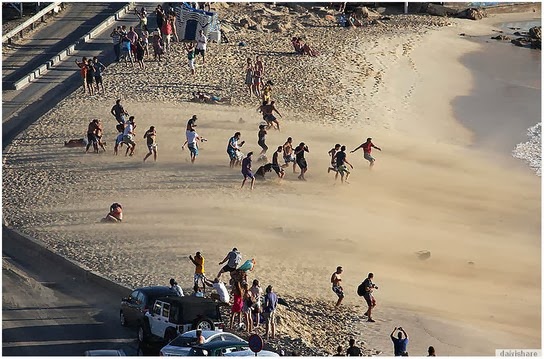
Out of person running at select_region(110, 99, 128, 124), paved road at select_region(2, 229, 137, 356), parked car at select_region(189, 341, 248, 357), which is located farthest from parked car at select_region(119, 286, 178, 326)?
person running at select_region(110, 99, 128, 124)

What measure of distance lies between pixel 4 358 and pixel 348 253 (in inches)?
355

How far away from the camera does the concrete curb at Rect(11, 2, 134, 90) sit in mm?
41719

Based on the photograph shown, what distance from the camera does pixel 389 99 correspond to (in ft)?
→ 147

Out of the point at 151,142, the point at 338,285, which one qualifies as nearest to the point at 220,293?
the point at 338,285

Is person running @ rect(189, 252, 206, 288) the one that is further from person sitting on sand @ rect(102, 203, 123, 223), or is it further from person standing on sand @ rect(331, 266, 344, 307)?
person sitting on sand @ rect(102, 203, 123, 223)

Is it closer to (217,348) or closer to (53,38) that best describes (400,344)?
(217,348)

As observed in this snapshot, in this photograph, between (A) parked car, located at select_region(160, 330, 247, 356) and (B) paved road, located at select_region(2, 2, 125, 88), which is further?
(B) paved road, located at select_region(2, 2, 125, 88)

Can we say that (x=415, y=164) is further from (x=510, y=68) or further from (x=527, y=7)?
(x=527, y=7)

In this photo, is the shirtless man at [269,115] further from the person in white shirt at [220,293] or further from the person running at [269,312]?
the person running at [269,312]

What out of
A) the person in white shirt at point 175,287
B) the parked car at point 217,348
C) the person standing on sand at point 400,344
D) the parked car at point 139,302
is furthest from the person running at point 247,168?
the parked car at point 217,348

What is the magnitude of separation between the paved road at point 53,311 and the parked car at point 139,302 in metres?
0.27

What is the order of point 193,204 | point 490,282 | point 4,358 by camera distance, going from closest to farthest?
point 4,358 < point 490,282 < point 193,204

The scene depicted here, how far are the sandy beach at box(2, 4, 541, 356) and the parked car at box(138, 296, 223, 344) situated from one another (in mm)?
1386

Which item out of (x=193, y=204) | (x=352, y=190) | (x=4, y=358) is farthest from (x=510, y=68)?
(x=4, y=358)
